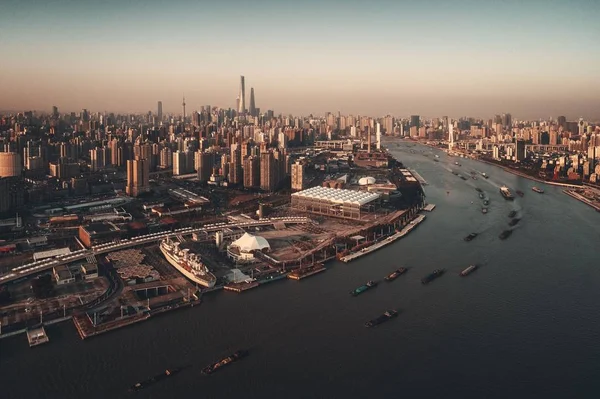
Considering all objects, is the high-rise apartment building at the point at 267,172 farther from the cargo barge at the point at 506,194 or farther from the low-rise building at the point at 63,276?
the low-rise building at the point at 63,276

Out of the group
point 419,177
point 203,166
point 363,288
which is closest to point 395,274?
point 363,288

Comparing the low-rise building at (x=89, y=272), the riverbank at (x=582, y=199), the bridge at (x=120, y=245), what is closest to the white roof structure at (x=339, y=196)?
the bridge at (x=120, y=245)

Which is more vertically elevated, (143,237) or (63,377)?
(143,237)

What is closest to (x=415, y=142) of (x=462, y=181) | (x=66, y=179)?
(x=462, y=181)

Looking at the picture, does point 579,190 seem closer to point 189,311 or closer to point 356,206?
point 356,206

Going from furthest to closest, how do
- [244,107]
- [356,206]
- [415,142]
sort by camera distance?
[244,107] → [415,142] → [356,206]

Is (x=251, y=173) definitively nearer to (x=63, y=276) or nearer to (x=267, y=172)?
(x=267, y=172)

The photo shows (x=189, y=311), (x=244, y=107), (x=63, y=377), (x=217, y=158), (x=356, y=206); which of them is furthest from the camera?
(x=244, y=107)
